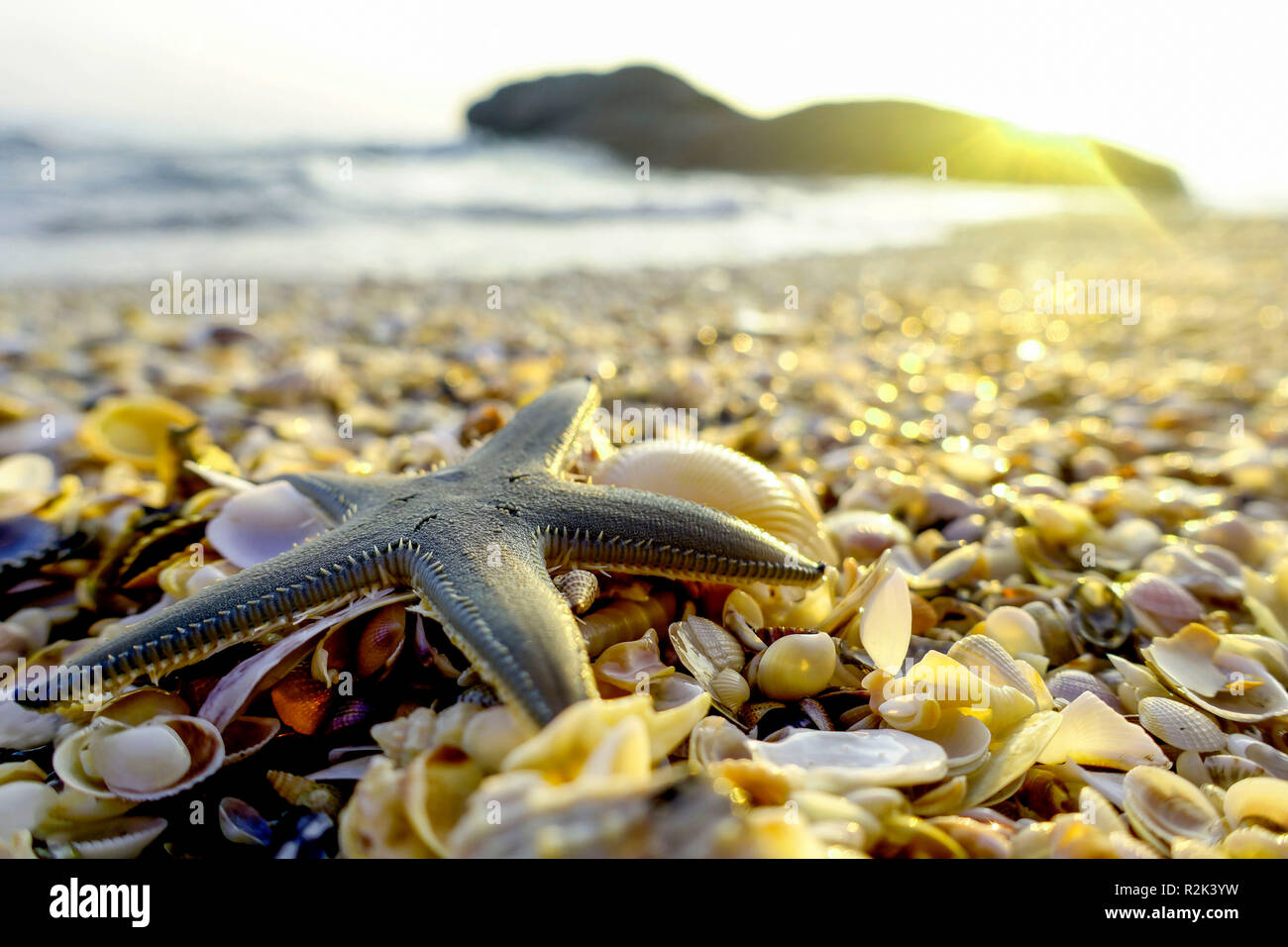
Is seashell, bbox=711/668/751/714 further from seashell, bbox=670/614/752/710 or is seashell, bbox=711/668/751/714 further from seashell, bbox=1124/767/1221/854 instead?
seashell, bbox=1124/767/1221/854

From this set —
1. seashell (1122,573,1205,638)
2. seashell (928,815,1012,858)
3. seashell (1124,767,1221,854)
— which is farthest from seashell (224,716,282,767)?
seashell (1122,573,1205,638)

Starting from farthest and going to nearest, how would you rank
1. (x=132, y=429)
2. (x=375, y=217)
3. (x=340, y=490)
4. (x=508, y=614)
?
(x=375, y=217) < (x=132, y=429) < (x=340, y=490) < (x=508, y=614)

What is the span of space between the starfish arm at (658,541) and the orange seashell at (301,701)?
25.6 inches

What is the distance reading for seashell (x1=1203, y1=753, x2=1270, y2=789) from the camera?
1856 millimetres

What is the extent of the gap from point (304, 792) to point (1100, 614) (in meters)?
2.34

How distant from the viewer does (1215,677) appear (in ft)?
7.14

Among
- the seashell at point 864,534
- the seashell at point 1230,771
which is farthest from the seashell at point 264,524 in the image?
the seashell at point 1230,771

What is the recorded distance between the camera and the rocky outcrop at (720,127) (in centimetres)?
2900

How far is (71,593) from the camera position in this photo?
2502 millimetres

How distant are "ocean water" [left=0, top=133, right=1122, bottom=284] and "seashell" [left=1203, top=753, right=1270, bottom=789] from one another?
899 centimetres

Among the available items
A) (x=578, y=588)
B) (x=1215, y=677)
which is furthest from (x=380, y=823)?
(x=1215, y=677)

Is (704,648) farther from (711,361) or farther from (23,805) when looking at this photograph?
(711,361)

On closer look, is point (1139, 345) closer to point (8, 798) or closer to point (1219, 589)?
point (1219, 589)

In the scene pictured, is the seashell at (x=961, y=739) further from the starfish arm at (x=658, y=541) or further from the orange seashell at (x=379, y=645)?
the orange seashell at (x=379, y=645)
